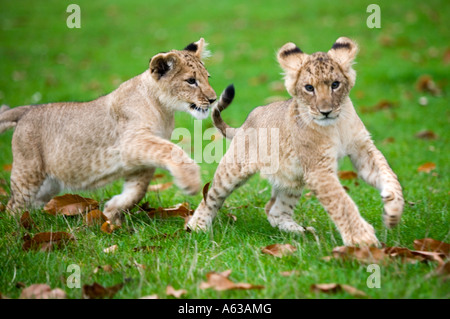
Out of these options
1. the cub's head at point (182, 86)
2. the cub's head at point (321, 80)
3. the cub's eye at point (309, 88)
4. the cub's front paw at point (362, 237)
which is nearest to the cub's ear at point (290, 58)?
the cub's head at point (321, 80)

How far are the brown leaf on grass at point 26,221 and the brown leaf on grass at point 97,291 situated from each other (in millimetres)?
1660

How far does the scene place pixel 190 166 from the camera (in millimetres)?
4879

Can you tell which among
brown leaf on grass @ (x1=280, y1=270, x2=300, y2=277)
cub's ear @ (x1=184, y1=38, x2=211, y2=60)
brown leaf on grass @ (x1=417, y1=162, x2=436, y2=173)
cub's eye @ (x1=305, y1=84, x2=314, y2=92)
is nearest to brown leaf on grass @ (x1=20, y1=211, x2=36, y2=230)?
cub's ear @ (x1=184, y1=38, x2=211, y2=60)

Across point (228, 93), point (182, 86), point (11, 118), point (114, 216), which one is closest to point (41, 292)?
point (114, 216)

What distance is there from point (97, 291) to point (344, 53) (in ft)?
9.25

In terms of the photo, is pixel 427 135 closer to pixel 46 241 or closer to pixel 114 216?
pixel 114 216

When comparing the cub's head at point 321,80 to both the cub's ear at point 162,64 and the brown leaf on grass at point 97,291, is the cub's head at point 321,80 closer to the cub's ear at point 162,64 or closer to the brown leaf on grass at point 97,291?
the cub's ear at point 162,64

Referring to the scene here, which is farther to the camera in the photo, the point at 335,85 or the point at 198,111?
the point at 198,111

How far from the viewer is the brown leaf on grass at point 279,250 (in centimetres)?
417

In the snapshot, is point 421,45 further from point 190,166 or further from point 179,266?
point 179,266

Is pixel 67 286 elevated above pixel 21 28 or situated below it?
below

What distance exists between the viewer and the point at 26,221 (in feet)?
16.6

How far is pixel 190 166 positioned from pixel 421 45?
1113cm
